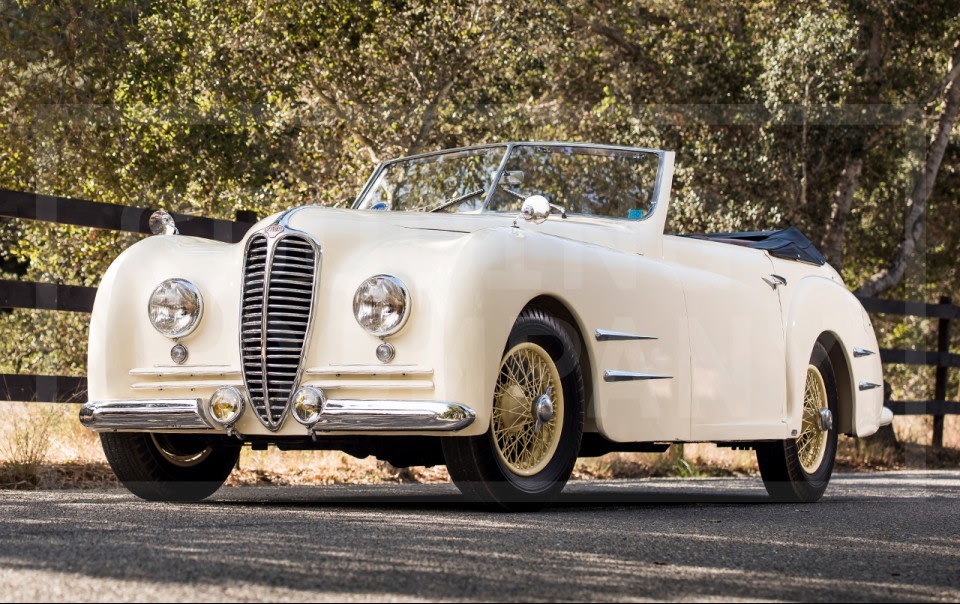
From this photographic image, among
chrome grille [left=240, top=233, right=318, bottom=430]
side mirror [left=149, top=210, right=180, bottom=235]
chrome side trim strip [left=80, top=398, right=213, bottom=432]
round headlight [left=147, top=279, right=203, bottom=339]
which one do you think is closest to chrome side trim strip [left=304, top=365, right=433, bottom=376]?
chrome grille [left=240, top=233, right=318, bottom=430]

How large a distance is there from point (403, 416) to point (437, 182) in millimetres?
2702

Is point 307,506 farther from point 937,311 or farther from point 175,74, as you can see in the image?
point 937,311

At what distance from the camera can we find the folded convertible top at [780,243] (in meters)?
8.49

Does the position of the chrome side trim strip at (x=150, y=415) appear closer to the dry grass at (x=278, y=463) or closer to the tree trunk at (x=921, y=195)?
the dry grass at (x=278, y=463)

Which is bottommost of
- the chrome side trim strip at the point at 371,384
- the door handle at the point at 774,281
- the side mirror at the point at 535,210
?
the chrome side trim strip at the point at 371,384

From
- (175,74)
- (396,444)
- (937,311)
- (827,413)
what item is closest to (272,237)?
(396,444)

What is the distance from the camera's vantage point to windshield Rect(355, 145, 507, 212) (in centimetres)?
769

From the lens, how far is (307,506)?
6.55m

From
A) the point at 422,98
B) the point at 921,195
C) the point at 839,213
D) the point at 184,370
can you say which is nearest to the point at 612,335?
the point at 184,370

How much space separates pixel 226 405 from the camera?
20.0 feet

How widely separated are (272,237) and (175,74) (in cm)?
864

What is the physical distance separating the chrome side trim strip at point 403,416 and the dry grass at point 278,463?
3051 mm

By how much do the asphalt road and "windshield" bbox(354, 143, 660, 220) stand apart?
1.67 m

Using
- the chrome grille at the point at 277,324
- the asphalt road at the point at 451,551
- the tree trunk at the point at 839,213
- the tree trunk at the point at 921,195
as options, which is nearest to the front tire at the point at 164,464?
the asphalt road at the point at 451,551
